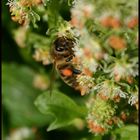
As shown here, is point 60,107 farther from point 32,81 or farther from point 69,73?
point 32,81

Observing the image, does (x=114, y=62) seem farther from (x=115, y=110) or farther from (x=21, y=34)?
(x=21, y=34)

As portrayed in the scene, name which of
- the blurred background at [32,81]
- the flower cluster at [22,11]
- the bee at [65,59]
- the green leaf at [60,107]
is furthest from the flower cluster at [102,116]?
the flower cluster at [22,11]

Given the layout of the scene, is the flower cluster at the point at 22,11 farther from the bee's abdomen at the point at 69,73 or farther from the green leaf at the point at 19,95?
the green leaf at the point at 19,95

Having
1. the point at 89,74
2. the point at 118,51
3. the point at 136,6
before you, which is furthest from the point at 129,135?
the point at 136,6

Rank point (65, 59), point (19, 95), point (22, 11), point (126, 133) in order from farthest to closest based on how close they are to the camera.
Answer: point (19, 95), point (126, 133), point (65, 59), point (22, 11)

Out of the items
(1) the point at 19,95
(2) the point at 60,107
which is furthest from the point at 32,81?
(2) the point at 60,107

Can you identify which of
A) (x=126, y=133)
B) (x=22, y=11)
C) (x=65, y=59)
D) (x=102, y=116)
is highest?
(x=22, y=11)
